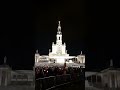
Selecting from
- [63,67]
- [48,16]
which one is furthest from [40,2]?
[63,67]

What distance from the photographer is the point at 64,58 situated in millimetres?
4699

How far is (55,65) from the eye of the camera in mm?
4688

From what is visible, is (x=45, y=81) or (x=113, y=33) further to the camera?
(x=113, y=33)

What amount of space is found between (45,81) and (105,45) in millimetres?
1503

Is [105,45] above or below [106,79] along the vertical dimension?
above

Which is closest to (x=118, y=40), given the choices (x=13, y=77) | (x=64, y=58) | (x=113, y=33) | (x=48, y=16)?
(x=113, y=33)

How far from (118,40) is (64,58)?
1.24 metres

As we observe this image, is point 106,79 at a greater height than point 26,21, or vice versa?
point 26,21

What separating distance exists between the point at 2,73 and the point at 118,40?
257 cm

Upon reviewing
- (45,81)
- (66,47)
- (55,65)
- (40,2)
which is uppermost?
(40,2)

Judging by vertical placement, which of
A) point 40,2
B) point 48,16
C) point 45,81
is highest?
point 40,2

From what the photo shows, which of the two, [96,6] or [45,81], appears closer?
[45,81]

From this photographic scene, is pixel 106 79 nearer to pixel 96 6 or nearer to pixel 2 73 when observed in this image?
pixel 96 6

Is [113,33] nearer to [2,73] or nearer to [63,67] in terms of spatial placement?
[63,67]
